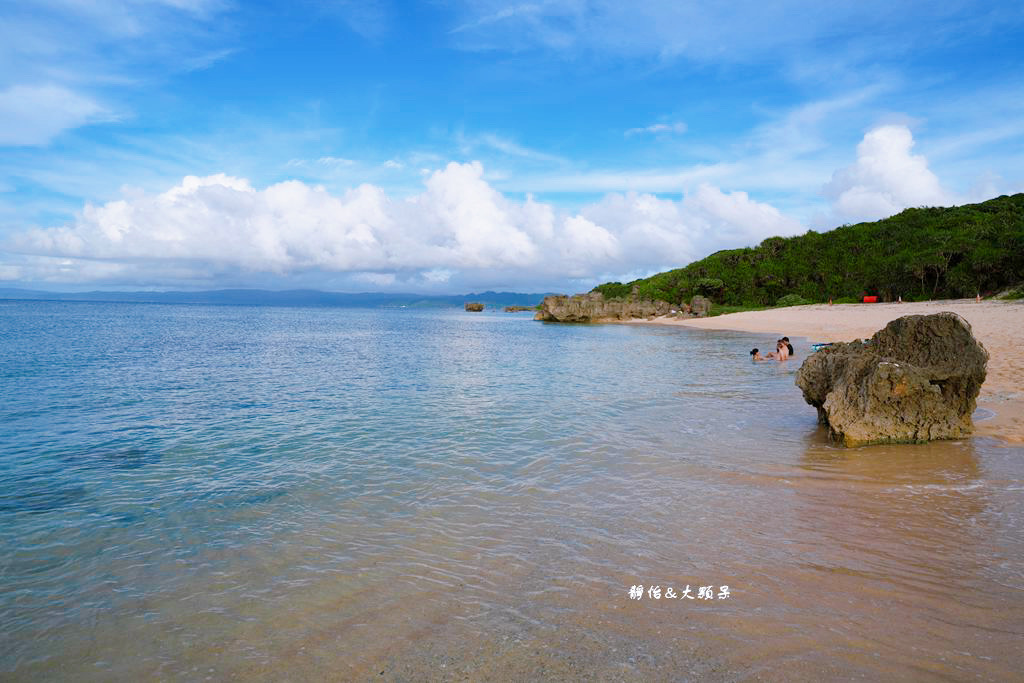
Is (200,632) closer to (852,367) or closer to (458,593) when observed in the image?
(458,593)

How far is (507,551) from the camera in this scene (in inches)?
279

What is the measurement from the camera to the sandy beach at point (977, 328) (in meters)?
13.4

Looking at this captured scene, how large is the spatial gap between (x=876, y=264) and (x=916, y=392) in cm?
8815

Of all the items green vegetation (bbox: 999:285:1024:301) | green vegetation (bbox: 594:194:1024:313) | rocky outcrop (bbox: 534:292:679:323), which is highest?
green vegetation (bbox: 594:194:1024:313)

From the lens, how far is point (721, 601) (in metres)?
5.67

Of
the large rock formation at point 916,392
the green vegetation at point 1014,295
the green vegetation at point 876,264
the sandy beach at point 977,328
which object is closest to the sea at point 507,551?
the large rock formation at point 916,392

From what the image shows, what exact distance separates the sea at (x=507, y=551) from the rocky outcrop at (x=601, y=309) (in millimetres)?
78336

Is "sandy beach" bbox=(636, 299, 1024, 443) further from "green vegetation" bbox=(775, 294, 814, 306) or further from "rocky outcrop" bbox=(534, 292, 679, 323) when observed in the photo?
"green vegetation" bbox=(775, 294, 814, 306)

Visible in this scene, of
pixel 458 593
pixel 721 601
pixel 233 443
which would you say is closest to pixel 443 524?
pixel 458 593

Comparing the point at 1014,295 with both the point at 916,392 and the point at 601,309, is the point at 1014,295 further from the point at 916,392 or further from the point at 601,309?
the point at 601,309

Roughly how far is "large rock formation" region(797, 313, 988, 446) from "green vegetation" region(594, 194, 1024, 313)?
62421 millimetres

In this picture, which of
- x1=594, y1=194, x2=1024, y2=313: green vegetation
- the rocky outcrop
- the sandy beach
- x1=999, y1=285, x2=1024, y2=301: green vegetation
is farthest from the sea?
the rocky outcrop

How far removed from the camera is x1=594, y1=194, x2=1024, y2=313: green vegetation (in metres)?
63.0

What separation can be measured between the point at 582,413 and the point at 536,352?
25.1 metres
